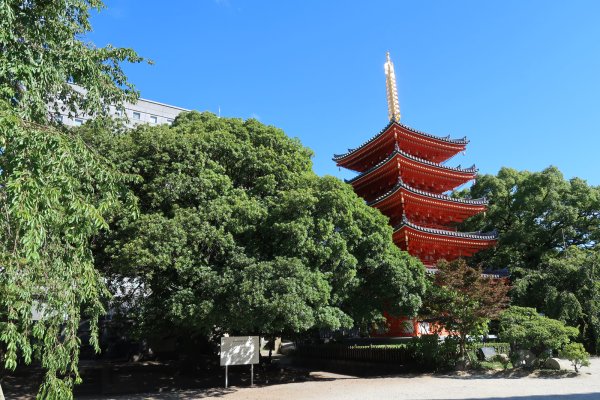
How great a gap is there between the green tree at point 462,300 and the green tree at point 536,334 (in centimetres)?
76

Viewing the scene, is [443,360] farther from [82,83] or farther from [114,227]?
[82,83]

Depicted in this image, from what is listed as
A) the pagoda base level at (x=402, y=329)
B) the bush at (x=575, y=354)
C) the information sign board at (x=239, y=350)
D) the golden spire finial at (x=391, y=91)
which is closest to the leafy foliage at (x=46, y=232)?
the information sign board at (x=239, y=350)

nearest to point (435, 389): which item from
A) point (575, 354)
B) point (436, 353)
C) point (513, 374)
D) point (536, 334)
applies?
point (436, 353)

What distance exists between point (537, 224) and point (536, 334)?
48.8 feet

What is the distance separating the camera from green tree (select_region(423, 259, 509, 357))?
1495 cm

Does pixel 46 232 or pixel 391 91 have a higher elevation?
pixel 391 91

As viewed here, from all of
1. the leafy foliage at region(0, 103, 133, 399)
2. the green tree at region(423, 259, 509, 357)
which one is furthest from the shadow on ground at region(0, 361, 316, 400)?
the leafy foliage at region(0, 103, 133, 399)

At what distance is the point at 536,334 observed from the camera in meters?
13.9

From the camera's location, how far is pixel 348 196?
14.9 metres

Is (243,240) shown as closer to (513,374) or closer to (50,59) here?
(50,59)

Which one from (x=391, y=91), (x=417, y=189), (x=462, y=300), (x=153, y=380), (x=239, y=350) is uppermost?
(x=391, y=91)

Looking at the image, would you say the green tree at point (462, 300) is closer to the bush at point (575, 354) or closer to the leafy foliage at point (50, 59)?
the bush at point (575, 354)

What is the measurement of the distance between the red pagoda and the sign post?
9487 millimetres

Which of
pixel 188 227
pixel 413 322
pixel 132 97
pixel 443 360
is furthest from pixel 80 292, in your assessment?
pixel 413 322
